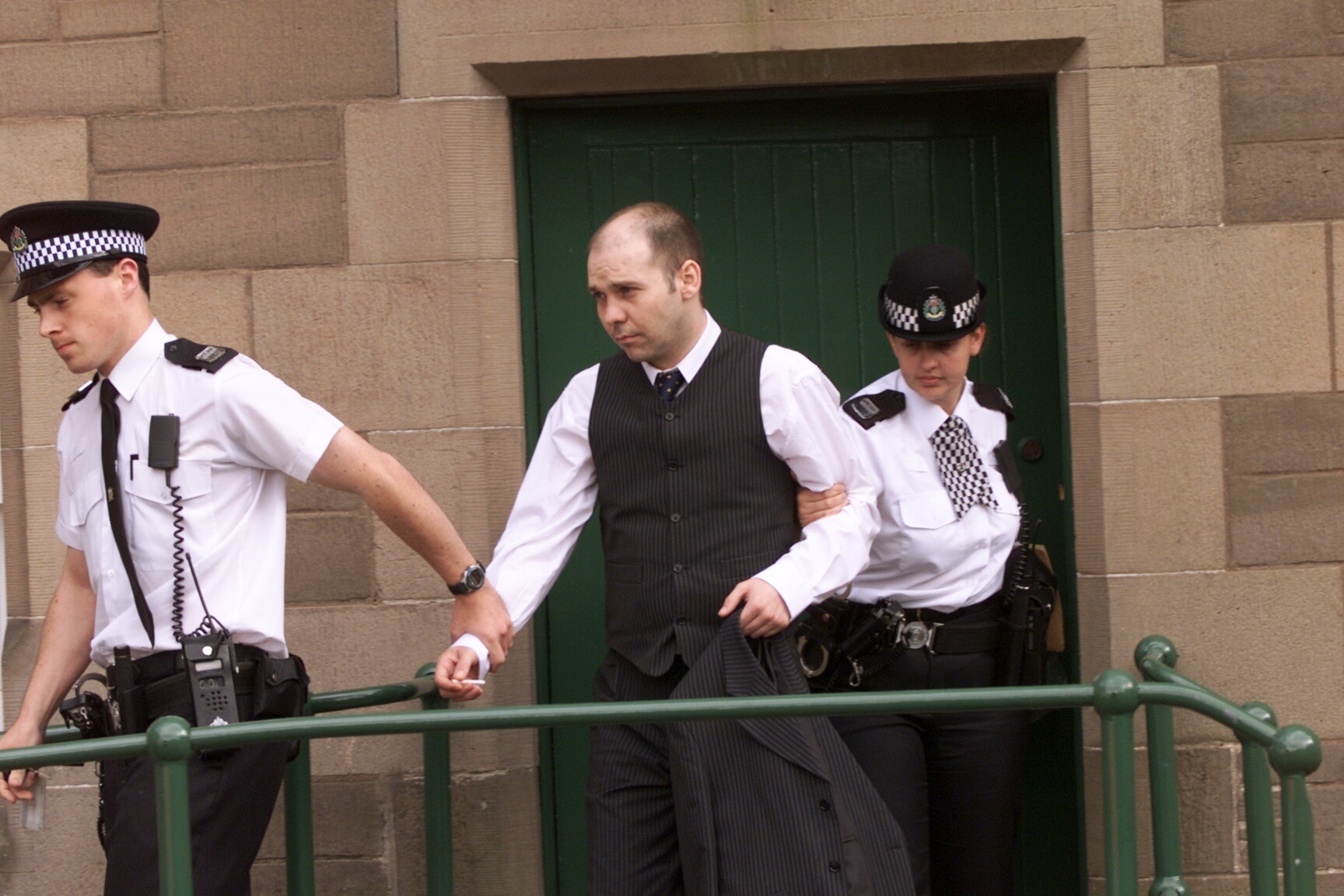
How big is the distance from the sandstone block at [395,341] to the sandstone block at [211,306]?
48mm

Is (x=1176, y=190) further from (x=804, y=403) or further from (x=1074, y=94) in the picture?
(x=804, y=403)

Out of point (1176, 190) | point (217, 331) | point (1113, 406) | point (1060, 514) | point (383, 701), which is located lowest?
point (383, 701)

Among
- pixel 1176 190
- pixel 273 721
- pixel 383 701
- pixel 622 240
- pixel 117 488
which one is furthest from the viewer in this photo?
pixel 1176 190

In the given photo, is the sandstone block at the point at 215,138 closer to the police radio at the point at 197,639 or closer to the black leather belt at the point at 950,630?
the police radio at the point at 197,639

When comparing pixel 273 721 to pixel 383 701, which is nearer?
pixel 273 721

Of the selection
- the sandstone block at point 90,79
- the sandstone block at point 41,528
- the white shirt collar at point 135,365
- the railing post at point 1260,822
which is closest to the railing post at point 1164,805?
the railing post at point 1260,822

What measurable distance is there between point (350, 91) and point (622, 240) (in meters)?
1.43

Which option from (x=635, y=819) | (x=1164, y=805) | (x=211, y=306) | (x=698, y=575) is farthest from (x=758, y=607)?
(x=211, y=306)

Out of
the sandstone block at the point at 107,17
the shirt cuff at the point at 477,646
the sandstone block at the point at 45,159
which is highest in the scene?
the sandstone block at the point at 107,17

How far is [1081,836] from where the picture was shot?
164 inches

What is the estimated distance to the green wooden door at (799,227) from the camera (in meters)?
4.31

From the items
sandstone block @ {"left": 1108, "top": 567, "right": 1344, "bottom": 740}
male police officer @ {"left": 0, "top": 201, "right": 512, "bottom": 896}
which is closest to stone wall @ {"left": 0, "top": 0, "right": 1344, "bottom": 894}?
sandstone block @ {"left": 1108, "top": 567, "right": 1344, "bottom": 740}

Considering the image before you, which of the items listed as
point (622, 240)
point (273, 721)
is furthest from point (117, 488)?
point (622, 240)

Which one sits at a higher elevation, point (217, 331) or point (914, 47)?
point (914, 47)
